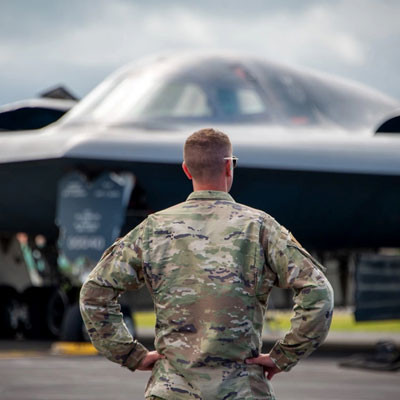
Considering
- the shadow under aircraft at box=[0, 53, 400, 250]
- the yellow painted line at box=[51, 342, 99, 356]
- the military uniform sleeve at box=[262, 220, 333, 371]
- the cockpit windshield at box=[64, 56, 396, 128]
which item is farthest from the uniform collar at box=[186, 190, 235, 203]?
the cockpit windshield at box=[64, 56, 396, 128]

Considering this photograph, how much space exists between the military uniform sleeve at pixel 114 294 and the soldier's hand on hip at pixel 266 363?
414mm

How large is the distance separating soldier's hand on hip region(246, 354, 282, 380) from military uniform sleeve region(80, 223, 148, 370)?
41cm

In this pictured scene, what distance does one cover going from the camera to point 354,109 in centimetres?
1591

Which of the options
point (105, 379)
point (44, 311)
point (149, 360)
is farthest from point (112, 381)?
point (44, 311)

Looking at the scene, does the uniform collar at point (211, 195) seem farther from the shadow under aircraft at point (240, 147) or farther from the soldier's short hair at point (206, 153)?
the shadow under aircraft at point (240, 147)

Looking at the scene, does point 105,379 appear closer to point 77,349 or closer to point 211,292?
point 77,349

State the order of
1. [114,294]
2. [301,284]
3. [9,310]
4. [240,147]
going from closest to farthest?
[301,284] < [114,294] < [240,147] < [9,310]

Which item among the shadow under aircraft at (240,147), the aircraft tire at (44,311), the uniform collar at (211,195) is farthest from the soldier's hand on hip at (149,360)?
the aircraft tire at (44,311)

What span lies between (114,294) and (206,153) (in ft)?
1.99

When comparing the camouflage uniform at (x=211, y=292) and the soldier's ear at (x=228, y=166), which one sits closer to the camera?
the camouflage uniform at (x=211, y=292)

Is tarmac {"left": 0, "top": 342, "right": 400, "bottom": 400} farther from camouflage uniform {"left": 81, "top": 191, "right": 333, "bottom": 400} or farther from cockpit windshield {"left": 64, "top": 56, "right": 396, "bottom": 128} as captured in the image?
camouflage uniform {"left": 81, "top": 191, "right": 333, "bottom": 400}

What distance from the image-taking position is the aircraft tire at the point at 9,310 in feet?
60.2

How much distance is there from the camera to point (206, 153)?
3.54 m

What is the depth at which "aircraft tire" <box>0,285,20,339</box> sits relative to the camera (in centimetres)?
1834
